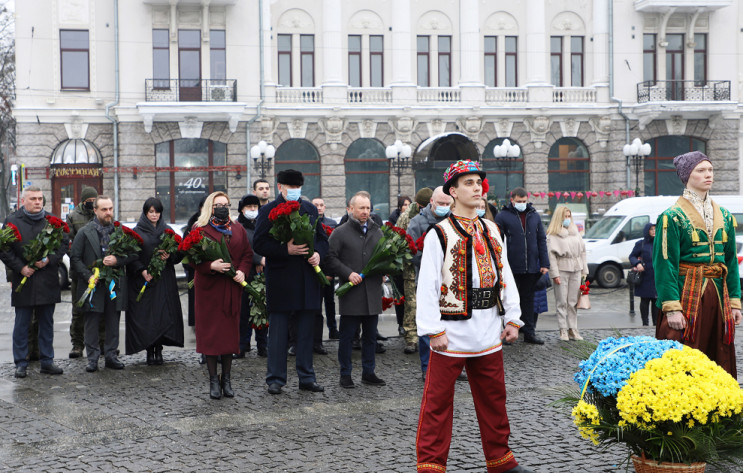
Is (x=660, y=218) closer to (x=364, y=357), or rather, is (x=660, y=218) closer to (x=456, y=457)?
(x=456, y=457)

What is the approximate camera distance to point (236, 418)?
8.00 m

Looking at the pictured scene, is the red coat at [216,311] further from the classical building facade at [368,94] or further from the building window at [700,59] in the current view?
the building window at [700,59]

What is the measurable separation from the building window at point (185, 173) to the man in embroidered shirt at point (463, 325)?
90.1 feet

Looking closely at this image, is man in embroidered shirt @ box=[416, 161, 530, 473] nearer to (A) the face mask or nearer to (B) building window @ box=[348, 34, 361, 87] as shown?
(A) the face mask

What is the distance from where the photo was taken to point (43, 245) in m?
10.2

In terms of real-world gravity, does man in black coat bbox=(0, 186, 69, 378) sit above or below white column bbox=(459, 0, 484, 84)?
below

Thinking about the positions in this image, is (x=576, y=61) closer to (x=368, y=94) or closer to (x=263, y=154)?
(x=368, y=94)

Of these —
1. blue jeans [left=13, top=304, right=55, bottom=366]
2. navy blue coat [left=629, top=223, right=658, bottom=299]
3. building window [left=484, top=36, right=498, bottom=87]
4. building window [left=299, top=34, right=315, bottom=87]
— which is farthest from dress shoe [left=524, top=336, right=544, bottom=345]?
building window [left=484, top=36, right=498, bottom=87]

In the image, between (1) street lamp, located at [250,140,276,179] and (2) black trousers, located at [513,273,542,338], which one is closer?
(2) black trousers, located at [513,273,542,338]

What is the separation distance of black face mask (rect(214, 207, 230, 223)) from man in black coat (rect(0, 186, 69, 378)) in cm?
238

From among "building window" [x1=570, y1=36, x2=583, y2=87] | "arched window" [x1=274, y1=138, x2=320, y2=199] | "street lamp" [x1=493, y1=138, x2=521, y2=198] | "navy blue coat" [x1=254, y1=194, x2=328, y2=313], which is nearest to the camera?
"navy blue coat" [x1=254, y1=194, x2=328, y2=313]

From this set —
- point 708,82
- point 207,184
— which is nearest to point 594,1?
point 708,82

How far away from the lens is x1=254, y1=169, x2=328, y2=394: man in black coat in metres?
8.99

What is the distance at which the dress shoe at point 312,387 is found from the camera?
29.9ft
